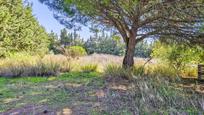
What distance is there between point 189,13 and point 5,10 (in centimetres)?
1535

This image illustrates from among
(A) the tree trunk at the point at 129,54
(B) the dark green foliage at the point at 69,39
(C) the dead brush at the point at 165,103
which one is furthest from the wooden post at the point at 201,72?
(B) the dark green foliage at the point at 69,39

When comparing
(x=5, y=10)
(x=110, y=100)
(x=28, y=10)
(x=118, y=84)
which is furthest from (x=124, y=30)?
(x=28, y=10)

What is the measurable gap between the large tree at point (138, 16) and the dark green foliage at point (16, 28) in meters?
10.7

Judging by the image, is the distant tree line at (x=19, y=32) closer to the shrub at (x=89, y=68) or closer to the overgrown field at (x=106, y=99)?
the shrub at (x=89, y=68)

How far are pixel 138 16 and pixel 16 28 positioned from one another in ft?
49.7

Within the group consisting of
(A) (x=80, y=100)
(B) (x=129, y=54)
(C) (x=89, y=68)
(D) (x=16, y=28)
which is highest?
(D) (x=16, y=28)

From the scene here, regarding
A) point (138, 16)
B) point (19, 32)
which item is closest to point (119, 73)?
point (138, 16)

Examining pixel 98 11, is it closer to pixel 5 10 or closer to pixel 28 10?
pixel 5 10

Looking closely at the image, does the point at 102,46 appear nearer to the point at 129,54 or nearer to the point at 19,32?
the point at 19,32

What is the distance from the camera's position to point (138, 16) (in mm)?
9594

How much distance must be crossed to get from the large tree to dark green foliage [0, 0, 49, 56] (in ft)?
35.0

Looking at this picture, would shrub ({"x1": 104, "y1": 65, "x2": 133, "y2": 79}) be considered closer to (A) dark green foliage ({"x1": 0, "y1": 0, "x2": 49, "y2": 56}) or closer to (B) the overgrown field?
(B) the overgrown field

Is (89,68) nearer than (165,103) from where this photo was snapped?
No

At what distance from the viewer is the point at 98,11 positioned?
9578 millimetres
